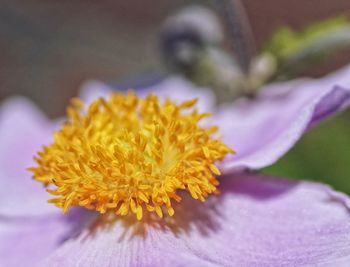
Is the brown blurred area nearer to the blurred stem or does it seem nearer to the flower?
the blurred stem

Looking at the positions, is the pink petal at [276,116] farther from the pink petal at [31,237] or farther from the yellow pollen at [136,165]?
the pink petal at [31,237]

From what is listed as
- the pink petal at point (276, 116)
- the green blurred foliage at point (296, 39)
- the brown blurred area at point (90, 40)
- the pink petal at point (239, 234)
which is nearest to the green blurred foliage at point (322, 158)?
the pink petal at point (276, 116)

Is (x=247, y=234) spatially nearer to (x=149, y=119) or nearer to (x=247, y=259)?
(x=247, y=259)

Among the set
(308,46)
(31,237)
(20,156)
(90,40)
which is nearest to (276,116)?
(308,46)

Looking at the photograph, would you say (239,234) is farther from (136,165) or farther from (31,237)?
(31,237)

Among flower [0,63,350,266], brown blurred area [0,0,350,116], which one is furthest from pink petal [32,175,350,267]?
brown blurred area [0,0,350,116]

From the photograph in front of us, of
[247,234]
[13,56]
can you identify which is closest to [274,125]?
[247,234]
